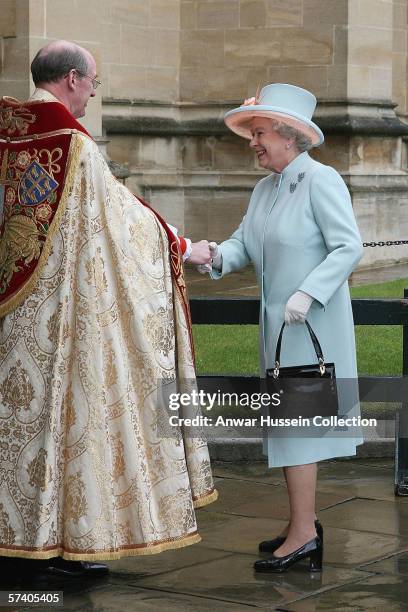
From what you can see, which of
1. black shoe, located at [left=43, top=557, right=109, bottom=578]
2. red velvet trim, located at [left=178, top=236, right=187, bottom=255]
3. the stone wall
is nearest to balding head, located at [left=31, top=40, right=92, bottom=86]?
red velvet trim, located at [left=178, top=236, right=187, bottom=255]

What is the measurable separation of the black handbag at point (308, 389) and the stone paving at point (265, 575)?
617 mm

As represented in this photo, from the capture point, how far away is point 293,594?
17.4 ft

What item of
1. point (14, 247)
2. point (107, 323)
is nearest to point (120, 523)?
point (107, 323)

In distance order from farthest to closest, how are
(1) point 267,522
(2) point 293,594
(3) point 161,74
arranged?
(3) point 161,74 < (1) point 267,522 < (2) point 293,594

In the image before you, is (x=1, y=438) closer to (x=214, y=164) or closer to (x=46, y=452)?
(x=46, y=452)

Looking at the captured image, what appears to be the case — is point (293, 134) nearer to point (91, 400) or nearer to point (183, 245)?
point (183, 245)

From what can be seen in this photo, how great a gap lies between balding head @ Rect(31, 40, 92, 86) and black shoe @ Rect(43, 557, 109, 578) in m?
1.78

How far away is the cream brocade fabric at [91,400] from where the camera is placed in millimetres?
5367

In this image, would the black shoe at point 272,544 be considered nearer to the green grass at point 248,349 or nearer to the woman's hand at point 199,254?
the woman's hand at point 199,254

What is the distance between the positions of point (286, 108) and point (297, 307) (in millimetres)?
772

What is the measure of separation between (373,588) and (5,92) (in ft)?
24.5

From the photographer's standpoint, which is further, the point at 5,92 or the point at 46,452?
the point at 5,92

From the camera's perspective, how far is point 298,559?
18.4ft

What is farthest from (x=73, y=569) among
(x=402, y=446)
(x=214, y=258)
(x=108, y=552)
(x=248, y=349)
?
(x=248, y=349)
